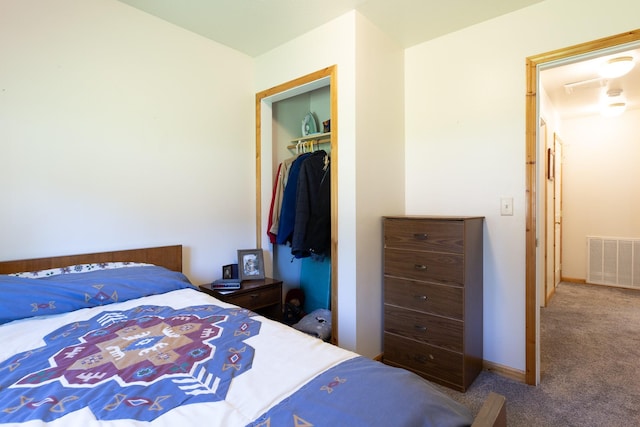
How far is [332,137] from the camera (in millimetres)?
2234

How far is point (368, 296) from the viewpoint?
2.24 meters

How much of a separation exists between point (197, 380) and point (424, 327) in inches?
63.5

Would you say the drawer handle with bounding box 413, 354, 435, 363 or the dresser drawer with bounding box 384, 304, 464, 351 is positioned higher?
the dresser drawer with bounding box 384, 304, 464, 351

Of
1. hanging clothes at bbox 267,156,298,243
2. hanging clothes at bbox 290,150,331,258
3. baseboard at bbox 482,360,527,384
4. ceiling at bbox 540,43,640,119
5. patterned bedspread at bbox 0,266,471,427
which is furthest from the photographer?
ceiling at bbox 540,43,640,119

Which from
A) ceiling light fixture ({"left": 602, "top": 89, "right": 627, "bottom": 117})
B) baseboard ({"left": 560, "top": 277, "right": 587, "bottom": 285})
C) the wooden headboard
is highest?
ceiling light fixture ({"left": 602, "top": 89, "right": 627, "bottom": 117})

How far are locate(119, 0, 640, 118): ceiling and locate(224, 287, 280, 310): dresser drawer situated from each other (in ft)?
6.33

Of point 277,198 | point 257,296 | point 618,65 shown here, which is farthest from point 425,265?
point 618,65

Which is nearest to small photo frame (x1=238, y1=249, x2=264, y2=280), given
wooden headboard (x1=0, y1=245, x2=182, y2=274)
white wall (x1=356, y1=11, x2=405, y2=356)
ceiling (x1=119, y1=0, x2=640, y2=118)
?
wooden headboard (x1=0, y1=245, x2=182, y2=274)

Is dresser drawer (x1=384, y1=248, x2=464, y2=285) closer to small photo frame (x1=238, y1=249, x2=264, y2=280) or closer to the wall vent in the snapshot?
small photo frame (x1=238, y1=249, x2=264, y2=280)

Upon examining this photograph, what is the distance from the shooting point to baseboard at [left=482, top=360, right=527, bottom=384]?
2080mm

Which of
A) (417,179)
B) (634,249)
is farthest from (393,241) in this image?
(634,249)

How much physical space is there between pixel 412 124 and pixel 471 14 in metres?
0.81

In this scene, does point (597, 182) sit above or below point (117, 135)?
below

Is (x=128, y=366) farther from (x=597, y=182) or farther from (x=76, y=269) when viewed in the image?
(x=597, y=182)
